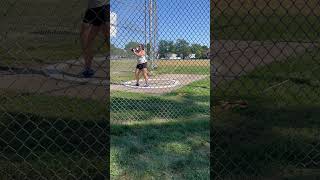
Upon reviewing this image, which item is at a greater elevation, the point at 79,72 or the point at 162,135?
the point at 79,72

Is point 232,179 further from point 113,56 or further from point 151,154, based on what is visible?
point 113,56

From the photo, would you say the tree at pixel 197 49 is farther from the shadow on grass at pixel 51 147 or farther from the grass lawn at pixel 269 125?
the shadow on grass at pixel 51 147

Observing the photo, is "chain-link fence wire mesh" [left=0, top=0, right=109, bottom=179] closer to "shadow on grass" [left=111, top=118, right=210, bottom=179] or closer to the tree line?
"shadow on grass" [left=111, top=118, right=210, bottom=179]

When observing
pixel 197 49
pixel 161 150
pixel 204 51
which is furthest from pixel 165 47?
pixel 161 150

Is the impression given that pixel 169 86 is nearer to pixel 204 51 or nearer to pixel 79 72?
pixel 204 51

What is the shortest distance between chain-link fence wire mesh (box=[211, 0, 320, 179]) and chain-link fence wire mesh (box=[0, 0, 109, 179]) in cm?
85

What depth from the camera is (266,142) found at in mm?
3490

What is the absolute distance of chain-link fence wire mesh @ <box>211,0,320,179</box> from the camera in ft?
10.0

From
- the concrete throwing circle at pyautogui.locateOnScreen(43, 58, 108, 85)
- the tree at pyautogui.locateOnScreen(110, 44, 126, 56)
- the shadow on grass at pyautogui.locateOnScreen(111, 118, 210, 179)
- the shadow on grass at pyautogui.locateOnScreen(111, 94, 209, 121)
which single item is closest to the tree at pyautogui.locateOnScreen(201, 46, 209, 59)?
the shadow on grass at pyautogui.locateOnScreen(111, 94, 209, 121)

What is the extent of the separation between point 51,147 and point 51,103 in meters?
0.99

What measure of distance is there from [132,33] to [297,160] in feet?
9.78

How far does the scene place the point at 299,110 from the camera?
15.5ft

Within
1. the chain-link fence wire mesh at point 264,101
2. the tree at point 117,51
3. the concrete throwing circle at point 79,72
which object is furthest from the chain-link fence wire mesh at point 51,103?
the chain-link fence wire mesh at point 264,101

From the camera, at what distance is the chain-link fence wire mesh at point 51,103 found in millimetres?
2838
